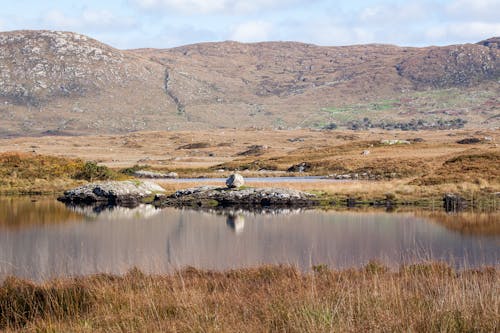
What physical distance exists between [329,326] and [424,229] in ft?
76.3

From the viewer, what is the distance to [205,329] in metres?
10.9

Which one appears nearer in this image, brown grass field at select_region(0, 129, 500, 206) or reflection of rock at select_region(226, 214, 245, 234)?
reflection of rock at select_region(226, 214, 245, 234)

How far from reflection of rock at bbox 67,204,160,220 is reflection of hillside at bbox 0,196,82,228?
0.93 metres

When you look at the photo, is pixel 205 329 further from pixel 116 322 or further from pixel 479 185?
pixel 479 185

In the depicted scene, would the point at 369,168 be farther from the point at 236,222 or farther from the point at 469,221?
the point at 236,222

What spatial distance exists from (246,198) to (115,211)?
9779 mm

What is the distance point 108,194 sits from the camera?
5075 cm

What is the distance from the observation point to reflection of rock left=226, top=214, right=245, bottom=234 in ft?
112

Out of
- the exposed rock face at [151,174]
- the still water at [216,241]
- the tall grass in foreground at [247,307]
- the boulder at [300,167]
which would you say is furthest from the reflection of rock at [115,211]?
the boulder at [300,167]

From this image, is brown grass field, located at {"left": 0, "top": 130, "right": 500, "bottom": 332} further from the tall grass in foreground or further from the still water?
the still water

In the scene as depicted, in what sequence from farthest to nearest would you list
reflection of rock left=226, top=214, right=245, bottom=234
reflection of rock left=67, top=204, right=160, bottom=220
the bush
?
the bush → reflection of rock left=67, top=204, right=160, bottom=220 → reflection of rock left=226, top=214, right=245, bottom=234

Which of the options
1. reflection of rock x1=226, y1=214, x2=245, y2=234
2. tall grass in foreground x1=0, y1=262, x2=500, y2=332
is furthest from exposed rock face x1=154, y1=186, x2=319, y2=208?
tall grass in foreground x1=0, y1=262, x2=500, y2=332

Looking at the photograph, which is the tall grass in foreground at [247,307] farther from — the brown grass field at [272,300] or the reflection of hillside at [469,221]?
the reflection of hillside at [469,221]

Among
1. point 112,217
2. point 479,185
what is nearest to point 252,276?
point 112,217
